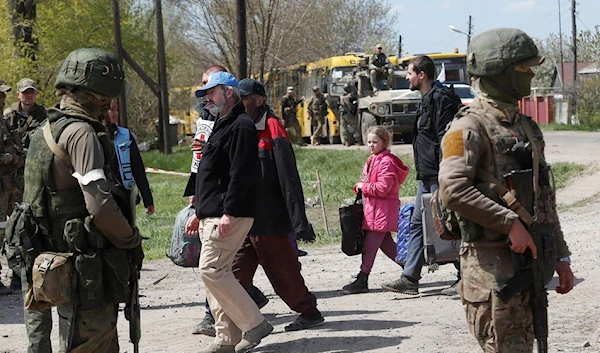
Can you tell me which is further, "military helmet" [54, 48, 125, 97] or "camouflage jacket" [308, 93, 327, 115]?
"camouflage jacket" [308, 93, 327, 115]

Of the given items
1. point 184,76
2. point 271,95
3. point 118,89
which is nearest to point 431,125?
point 118,89

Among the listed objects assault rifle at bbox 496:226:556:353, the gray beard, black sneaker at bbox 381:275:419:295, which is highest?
the gray beard

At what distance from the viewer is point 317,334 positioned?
787cm

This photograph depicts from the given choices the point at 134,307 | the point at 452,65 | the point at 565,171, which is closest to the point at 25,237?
the point at 134,307

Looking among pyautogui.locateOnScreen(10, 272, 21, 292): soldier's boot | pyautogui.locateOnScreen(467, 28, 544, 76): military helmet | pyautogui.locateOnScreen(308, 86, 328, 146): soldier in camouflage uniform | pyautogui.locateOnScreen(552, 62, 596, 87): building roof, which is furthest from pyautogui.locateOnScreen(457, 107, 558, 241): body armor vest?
pyautogui.locateOnScreen(552, 62, 596, 87): building roof

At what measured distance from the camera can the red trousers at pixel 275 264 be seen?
306 inches

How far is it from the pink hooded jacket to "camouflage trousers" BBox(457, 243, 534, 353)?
4576 millimetres

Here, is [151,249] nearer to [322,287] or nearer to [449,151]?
[322,287]

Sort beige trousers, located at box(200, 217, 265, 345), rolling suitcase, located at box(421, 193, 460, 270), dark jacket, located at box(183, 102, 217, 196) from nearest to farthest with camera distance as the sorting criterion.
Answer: beige trousers, located at box(200, 217, 265, 345) < dark jacket, located at box(183, 102, 217, 196) < rolling suitcase, located at box(421, 193, 460, 270)

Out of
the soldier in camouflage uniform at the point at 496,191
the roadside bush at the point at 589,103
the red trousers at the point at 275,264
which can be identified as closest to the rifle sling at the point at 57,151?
the soldier in camouflage uniform at the point at 496,191

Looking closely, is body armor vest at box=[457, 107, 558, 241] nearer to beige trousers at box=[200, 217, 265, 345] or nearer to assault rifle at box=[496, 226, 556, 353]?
assault rifle at box=[496, 226, 556, 353]

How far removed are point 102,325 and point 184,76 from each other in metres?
54.0

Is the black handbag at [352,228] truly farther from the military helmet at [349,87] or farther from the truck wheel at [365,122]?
the military helmet at [349,87]

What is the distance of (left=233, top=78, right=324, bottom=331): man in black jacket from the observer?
775 centimetres
